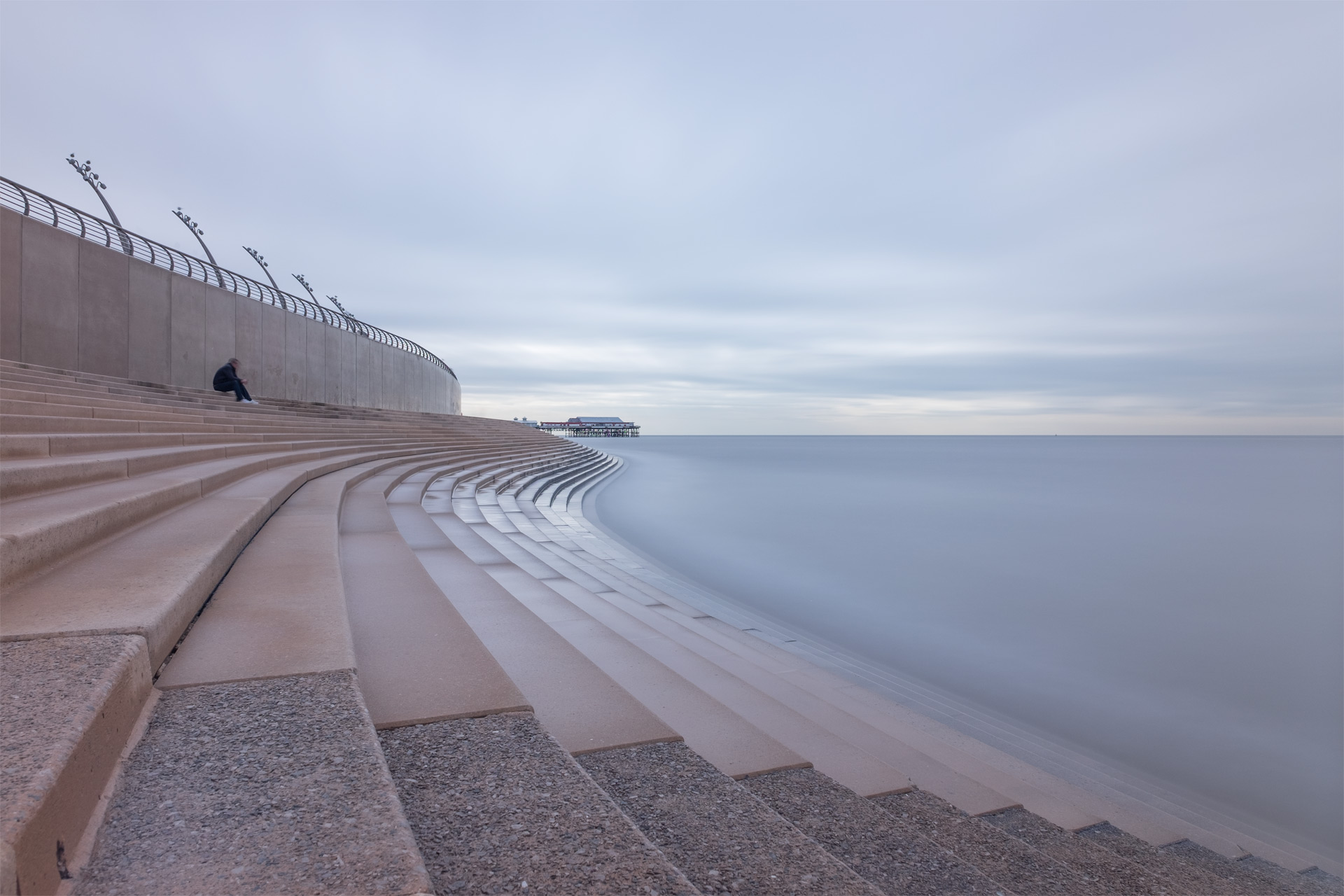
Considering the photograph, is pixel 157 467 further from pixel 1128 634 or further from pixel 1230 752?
pixel 1128 634

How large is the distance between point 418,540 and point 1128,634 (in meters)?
10.1

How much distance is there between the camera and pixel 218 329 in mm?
19516

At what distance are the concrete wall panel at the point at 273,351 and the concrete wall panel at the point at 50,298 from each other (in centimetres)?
621

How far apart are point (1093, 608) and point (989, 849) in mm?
11102

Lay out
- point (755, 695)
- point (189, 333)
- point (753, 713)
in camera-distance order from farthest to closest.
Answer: point (189, 333) < point (755, 695) < point (753, 713)

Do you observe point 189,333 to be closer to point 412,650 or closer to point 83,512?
point 83,512

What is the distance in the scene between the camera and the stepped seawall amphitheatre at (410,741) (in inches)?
61.2

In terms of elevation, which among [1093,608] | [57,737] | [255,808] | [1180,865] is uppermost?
[57,737]

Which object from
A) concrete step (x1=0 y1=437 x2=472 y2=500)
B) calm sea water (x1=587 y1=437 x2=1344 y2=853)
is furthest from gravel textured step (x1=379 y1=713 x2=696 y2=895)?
calm sea water (x1=587 y1=437 x2=1344 y2=853)

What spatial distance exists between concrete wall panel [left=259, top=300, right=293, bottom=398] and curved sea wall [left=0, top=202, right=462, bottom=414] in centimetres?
3

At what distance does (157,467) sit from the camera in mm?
5895

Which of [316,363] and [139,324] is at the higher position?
[139,324]

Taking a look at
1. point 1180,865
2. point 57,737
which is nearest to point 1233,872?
point 1180,865

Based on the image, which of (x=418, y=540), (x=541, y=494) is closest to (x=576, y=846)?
(x=418, y=540)
